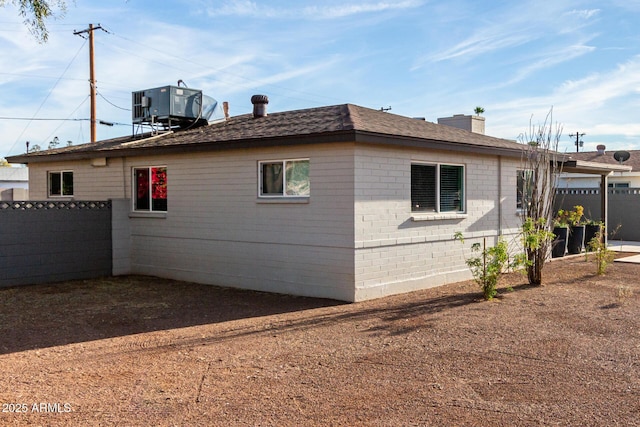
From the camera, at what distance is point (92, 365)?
6.29m

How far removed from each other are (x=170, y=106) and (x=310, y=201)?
601 cm

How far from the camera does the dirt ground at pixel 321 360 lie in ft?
16.0

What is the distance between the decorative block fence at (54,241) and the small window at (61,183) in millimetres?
2697

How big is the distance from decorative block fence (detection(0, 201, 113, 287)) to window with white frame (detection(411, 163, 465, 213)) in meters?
7.23

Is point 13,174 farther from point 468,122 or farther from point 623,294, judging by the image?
point 623,294

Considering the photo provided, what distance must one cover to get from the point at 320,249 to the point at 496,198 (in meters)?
4.98

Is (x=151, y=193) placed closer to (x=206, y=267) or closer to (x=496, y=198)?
(x=206, y=267)

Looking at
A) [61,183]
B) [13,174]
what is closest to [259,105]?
[61,183]

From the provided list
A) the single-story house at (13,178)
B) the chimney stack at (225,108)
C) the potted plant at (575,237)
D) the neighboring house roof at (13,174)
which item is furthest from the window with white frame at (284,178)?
the neighboring house roof at (13,174)

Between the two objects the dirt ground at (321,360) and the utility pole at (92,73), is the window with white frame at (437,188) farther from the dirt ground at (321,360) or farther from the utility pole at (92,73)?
the utility pole at (92,73)

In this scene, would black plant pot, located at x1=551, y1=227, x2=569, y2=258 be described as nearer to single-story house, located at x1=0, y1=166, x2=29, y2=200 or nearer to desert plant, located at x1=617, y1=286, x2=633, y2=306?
desert plant, located at x1=617, y1=286, x2=633, y2=306

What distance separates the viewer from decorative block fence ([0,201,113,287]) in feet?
38.2

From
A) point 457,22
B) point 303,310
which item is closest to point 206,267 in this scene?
point 303,310

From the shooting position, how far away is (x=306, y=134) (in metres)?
9.87
